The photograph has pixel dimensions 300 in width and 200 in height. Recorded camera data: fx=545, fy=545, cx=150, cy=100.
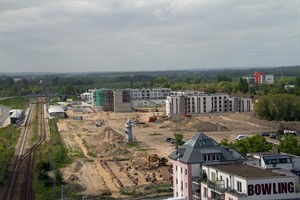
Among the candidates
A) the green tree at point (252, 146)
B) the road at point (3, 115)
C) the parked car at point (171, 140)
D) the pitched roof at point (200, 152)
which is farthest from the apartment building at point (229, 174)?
the road at point (3, 115)

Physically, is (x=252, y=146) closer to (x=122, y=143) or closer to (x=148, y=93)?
(x=122, y=143)

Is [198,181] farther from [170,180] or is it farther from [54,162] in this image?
[54,162]

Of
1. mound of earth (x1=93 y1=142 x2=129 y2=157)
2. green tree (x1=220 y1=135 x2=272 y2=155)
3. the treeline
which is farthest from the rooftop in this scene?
the treeline

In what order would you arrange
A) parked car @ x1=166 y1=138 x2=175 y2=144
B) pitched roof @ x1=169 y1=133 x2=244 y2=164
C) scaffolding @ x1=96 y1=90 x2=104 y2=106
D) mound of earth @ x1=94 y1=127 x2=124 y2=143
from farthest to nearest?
1. scaffolding @ x1=96 y1=90 x2=104 y2=106
2. mound of earth @ x1=94 y1=127 x2=124 y2=143
3. parked car @ x1=166 y1=138 x2=175 y2=144
4. pitched roof @ x1=169 y1=133 x2=244 y2=164

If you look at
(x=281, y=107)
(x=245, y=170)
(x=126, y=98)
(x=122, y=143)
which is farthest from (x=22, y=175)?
(x=126, y=98)

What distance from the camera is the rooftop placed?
58.0ft

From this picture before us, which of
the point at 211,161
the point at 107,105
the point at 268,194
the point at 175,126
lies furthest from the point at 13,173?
the point at 107,105

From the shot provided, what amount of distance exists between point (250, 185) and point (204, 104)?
55299 mm

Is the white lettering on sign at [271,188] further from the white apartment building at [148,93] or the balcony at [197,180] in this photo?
the white apartment building at [148,93]

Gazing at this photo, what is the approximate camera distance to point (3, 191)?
2919 centimetres

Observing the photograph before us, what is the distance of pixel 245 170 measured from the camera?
18.5m

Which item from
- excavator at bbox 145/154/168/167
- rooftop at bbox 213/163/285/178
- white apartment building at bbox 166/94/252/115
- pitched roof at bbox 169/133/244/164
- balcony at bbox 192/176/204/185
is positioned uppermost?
pitched roof at bbox 169/133/244/164

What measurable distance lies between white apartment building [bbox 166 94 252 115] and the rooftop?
50.8m

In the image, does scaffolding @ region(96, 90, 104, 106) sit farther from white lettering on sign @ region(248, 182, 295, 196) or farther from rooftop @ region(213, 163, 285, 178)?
white lettering on sign @ region(248, 182, 295, 196)
